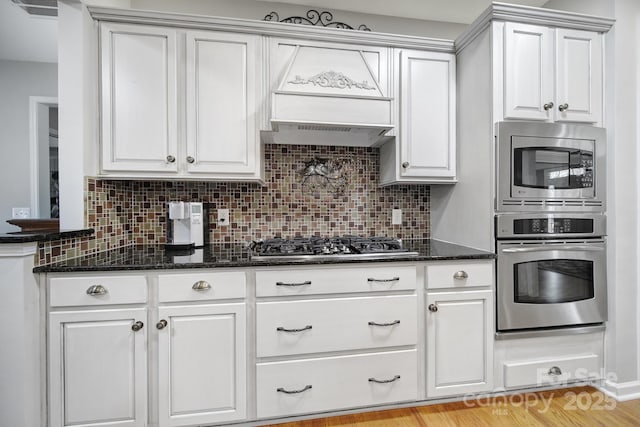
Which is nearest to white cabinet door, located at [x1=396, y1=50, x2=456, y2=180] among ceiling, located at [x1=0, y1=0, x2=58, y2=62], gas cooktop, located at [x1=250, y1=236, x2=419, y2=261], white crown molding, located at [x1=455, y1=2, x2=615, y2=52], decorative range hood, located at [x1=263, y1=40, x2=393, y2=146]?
decorative range hood, located at [x1=263, y1=40, x2=393, y2=146]

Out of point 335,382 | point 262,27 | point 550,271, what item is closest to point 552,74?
point 550,271

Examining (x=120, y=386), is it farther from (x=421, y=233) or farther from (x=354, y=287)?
(x=421, y=233)

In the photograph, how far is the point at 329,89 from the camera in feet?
6.10

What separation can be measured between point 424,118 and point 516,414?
6.05 ft

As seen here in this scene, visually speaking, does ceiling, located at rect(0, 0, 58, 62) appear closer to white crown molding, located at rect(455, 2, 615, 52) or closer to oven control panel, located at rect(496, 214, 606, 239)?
white crown molding, located at rect(455, 2, 615, 52)

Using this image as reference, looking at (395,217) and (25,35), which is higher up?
(25,35)

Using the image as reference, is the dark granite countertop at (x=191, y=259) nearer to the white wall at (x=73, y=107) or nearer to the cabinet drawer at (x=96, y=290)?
the cabinet drawer at (x=96, y=290)

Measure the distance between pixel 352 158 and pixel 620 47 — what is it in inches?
69.7

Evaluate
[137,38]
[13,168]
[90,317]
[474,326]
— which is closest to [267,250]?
[90,317]

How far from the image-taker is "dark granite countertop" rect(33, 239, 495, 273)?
1464mm

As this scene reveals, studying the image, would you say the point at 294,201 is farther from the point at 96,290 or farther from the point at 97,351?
the point at 97,351

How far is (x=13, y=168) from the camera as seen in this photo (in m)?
2.80

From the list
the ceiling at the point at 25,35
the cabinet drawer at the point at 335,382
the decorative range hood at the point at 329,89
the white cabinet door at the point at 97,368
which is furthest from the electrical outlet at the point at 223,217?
the ceiling at the point at 25,35

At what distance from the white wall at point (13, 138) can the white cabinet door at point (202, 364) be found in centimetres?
246
